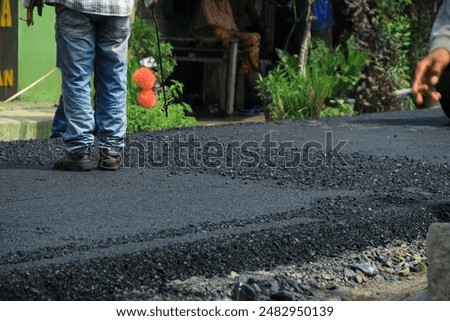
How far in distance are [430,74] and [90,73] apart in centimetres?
357

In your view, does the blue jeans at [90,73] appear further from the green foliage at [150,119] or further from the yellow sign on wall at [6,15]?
the yellow sign on wall at [6,15]

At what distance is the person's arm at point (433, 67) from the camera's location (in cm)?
434

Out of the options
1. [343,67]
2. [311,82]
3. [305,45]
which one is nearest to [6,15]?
[311,82]

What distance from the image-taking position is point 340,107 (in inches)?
510

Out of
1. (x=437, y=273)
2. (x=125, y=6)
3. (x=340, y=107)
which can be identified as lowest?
(x=340, y=107)

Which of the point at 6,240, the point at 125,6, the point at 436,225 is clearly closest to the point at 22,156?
the point at 125,6

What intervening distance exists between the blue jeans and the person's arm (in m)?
3.24

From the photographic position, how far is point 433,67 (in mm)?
4426

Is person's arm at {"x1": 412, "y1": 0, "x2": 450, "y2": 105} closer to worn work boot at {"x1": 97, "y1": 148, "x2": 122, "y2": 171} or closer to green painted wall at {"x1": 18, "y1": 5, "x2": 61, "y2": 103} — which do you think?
worn work boot at {"x1": 97, "y1": 148, "x2": 122, "y2": 171}

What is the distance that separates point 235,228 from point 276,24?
10919 mm

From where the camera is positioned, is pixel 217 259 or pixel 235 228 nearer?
pixel 217 259

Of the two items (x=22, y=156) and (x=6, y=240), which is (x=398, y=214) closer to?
(x=6, y=240)

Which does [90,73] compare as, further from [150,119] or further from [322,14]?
[322,14]

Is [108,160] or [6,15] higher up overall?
[6,15]
